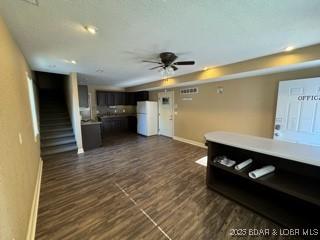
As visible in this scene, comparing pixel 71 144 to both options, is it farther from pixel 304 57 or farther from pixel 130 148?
pixel 304 57

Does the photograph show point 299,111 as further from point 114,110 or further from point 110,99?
point 114,110

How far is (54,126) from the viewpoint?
204 inches

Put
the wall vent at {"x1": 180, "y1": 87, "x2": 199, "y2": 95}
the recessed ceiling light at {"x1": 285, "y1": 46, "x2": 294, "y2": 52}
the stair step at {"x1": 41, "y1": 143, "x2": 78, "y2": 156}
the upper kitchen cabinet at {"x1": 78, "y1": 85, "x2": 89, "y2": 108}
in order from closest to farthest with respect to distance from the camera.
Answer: the recessed ceiling light at {"x1": 285, "y1": 46, "x2": 294, "y2": 52}
the stair step at {"x1": 41, "y1": 143, "x2": 78, "y2": 156}
the wall vent at {"x1": 180, "y1": 87, "x2": 199, "y2": 95}
the upper kitchen cabinet at {"x1": 78, "y1": 85, "x2": 89, "y2": 108}

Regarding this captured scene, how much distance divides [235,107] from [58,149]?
5482 mm

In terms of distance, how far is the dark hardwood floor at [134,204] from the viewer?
1796 millimetres

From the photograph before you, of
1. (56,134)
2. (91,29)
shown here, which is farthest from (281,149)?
(56,134)

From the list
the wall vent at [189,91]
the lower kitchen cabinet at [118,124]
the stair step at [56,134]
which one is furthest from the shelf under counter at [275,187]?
the lower kitchen cabinet at [118,124]

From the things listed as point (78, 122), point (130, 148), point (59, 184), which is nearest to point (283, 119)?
point (130, 148)

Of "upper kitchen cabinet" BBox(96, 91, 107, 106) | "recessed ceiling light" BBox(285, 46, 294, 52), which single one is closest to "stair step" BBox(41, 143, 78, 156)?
"upper kitchen cabinet" BBox(96, 91, 107, 106)

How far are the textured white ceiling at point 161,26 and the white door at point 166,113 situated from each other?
3556 mm

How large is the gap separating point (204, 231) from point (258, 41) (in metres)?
2.77

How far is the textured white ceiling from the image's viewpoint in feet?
4.59

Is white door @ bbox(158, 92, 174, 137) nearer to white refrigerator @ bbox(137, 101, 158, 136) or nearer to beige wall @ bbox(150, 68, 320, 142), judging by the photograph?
white refrigerator @ bbox(137, 101, 158, 136)

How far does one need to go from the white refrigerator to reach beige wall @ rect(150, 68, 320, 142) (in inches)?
57.4
